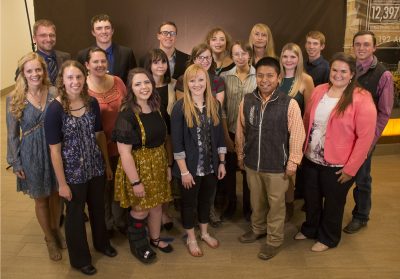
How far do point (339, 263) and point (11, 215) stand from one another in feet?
8.79

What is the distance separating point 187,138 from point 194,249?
32.6 inches

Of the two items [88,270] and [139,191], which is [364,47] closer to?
[139,191]

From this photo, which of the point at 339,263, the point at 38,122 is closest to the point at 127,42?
the point at 38,122

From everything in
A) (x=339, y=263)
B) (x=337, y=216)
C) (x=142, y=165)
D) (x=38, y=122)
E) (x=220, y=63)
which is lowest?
(x=339, y=263)

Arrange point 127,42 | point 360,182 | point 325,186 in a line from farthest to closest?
point 127,42, point 360,182, point 325,186

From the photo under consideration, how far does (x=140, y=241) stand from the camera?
8.96 ft

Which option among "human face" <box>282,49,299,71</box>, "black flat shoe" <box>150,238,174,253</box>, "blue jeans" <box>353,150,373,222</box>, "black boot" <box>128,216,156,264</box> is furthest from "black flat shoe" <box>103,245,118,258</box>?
"blue jeans" <box>353,150,373,222</box>

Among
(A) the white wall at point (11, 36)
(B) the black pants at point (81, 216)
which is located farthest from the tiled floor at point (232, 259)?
(A) the white wall at point (11, 36)

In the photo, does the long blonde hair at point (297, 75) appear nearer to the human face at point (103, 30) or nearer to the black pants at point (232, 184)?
the black pants at point (232, 184)

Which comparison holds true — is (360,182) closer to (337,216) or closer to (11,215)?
(337,216)

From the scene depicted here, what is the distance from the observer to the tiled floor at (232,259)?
8.50 ft

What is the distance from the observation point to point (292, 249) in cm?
286

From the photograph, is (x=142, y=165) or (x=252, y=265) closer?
(x=142, y=165)

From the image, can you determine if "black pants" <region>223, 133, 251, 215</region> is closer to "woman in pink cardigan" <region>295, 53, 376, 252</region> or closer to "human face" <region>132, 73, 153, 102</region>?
"woman in pink cardigan" <region>295, 53, 376, 252</region>
